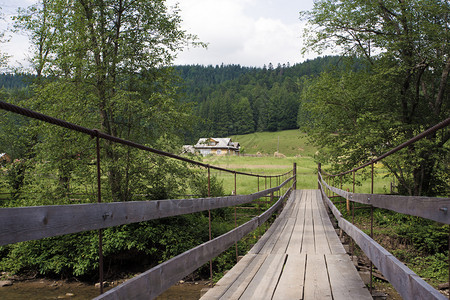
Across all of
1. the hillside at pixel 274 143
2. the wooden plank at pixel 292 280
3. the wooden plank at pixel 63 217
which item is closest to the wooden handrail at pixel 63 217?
the wooden plank at pixel 63 217

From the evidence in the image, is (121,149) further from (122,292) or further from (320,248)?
(122,292)

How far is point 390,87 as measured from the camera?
14086 mm

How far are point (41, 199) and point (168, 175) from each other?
4.01 meters

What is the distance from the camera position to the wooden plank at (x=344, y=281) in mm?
2969

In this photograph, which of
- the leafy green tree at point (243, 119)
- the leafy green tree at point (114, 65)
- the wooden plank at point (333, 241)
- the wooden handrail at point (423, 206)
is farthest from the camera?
the leafy green tree at point (243, 119)

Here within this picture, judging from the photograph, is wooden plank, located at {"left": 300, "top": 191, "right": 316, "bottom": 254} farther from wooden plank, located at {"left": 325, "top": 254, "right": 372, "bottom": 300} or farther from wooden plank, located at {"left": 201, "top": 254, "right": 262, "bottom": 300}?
wooden plank, located at {"left": 201, "top": 254, "right": 262, "bottom": 300}

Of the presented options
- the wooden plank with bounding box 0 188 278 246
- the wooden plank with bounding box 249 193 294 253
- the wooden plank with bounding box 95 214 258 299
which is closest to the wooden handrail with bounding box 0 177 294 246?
the wooden plank with bounding box 0 188 278 246

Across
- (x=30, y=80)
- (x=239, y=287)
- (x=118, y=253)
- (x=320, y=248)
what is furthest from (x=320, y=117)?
(x=239, y=287)

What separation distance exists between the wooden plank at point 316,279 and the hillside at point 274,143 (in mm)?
70579

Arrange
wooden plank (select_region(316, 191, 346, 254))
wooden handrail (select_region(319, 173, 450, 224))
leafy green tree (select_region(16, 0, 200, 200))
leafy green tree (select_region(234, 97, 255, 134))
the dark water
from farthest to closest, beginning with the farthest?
1. leafy green tree (select_region(234, 97, 255, 134))
2. leafy green tree (select_region(16, 0, 200, 200))
3. the dark water
4. wooden plank (select_region(316, 191, 346, 254))
5. wooden handrail (select_region(319, 173, 450, 224))

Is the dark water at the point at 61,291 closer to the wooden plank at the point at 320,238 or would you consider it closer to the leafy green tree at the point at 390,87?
the wooden plank at the point at 320,238

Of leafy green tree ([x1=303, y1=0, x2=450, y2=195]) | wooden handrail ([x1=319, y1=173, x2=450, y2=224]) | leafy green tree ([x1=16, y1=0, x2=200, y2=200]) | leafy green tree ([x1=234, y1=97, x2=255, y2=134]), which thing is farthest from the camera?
leafy green tree ([x1=234, y1=97, x2=255, y2=134])

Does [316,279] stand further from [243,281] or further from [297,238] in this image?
[297,238]

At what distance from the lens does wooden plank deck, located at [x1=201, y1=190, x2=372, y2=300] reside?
304 cm
